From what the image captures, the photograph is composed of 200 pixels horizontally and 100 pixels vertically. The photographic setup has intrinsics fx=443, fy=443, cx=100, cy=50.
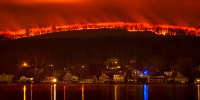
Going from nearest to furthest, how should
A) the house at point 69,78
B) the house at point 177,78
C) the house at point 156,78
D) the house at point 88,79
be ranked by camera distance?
1. the house at point 177,78
2. the house at point 156,78
3. the house at point 88,79
4. the house at point 69,78

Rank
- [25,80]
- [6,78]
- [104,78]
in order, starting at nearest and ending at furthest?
[104,78] < [25,80] < [6,78]

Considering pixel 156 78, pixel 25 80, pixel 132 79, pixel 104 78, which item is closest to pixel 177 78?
pixel 156 78

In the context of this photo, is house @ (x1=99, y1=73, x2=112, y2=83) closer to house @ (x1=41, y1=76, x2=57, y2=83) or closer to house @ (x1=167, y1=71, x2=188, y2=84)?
house @ (x1=41, y1=76, x2=57, y2=83)

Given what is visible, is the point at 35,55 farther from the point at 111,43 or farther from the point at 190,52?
the point at 190,52

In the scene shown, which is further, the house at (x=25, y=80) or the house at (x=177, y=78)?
the house at (x=25, y=80)

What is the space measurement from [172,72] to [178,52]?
18.4 meters

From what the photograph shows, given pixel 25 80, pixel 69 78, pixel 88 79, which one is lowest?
pixel 25 80

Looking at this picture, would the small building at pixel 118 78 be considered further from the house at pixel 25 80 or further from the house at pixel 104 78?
the house at pixel 25 80

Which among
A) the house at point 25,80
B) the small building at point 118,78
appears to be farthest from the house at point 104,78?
the house at point 25,80

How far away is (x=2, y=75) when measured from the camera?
212 ft

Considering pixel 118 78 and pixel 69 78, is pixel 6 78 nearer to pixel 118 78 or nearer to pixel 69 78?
pixel 69 78

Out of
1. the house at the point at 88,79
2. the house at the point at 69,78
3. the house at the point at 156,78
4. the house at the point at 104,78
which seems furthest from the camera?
the house at the point at 69,78

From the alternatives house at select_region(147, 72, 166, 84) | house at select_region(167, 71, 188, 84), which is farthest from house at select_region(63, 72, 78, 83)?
house at select_region(167, 71, 188, 84)

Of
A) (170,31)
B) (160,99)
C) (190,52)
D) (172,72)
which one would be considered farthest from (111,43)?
(160,99)
